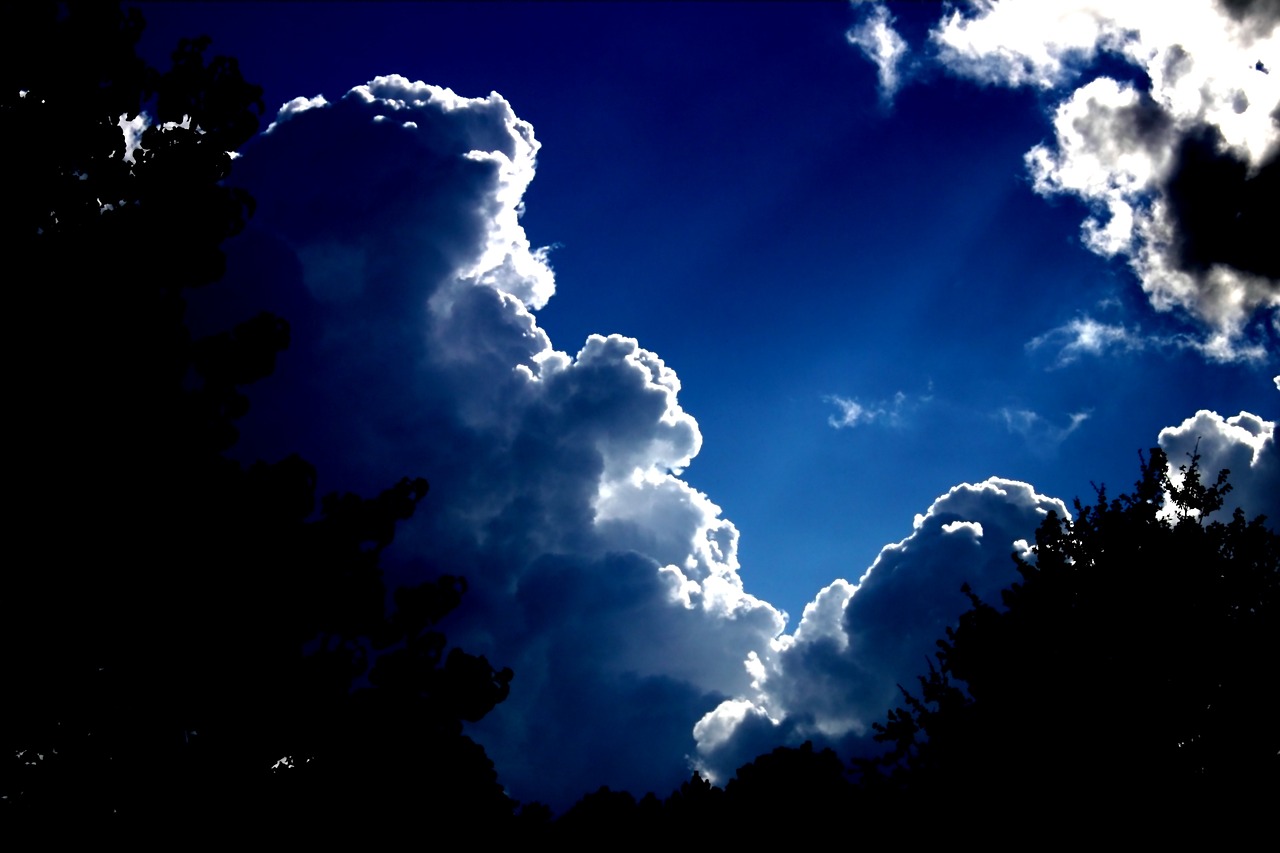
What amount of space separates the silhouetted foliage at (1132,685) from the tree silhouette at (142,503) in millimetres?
13089

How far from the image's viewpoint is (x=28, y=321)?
10055mm

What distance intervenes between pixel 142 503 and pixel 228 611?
2407 millimetres

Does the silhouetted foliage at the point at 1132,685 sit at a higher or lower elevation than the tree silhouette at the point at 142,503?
lower

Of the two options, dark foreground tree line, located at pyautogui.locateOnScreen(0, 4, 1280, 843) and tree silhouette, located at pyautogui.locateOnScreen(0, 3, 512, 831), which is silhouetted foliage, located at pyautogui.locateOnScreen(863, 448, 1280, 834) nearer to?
dark foreground tree line, located at pyautogui.locateOnScreen(0, 4, 1280, 843)

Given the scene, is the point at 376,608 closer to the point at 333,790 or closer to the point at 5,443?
the point at 333,790

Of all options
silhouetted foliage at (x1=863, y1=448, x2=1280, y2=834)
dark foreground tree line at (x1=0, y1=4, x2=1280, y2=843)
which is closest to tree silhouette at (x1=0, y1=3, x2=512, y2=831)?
dark foreground tree line at (x1=0, y1=4, x2=1280, y2=843)

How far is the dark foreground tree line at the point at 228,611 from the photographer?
10352 millimetres

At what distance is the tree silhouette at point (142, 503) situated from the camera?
1019cm

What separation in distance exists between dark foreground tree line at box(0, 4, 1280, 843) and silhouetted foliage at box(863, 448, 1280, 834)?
5 cm

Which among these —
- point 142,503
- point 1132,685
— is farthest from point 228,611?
point 1132,685

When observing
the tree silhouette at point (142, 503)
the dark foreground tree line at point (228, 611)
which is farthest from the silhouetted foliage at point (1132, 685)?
the tree silhouette at point (142, 503)

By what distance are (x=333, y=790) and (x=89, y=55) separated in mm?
13668

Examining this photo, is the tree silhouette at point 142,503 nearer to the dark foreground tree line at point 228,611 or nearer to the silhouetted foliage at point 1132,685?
the dark foreground tree line at point 228,611

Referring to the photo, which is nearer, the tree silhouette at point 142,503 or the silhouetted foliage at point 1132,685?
the tree silhouette at point 142,503
